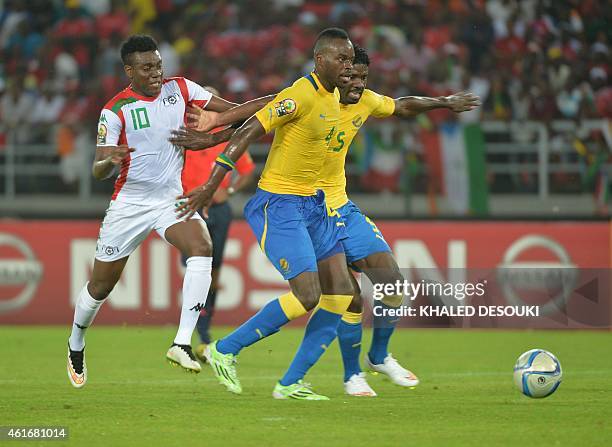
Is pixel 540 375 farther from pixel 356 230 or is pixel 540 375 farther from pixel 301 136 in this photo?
pixel 301 136

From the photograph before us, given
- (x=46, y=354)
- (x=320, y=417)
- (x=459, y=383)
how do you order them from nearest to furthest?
1. (x=320, y=417)
2. (x=459, y=383)
3. (x=46, y=354)

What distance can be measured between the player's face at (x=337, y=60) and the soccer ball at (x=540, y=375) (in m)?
2.33

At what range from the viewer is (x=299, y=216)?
7844mm

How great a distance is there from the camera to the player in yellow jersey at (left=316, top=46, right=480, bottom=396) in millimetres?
8398

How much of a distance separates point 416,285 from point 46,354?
4.01 m

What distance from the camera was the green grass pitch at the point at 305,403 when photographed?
629 cm

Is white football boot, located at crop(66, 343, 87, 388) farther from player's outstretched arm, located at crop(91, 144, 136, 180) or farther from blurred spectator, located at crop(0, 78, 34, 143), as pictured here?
blurred spectator, located at crop(0, 78, 34, 143)

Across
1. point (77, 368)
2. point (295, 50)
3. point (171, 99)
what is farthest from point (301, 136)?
point (295, 50)

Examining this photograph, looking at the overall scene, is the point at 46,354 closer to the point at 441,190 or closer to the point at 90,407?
the point at 90,407

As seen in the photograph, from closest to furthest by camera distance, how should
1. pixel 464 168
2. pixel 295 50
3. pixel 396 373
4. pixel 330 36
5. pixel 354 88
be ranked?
pixel 330 36
pixel 354 88
pixel 396 373
pixel 464 168
pixel 295 50

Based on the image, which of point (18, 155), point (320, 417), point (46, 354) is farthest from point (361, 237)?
point (18, 155)

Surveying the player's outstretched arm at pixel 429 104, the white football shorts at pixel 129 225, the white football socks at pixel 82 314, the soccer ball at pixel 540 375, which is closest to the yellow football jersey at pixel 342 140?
the player's outstretched arm at pixel 429 104

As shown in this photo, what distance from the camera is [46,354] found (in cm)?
1165

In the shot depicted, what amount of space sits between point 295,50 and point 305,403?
1060 cm
